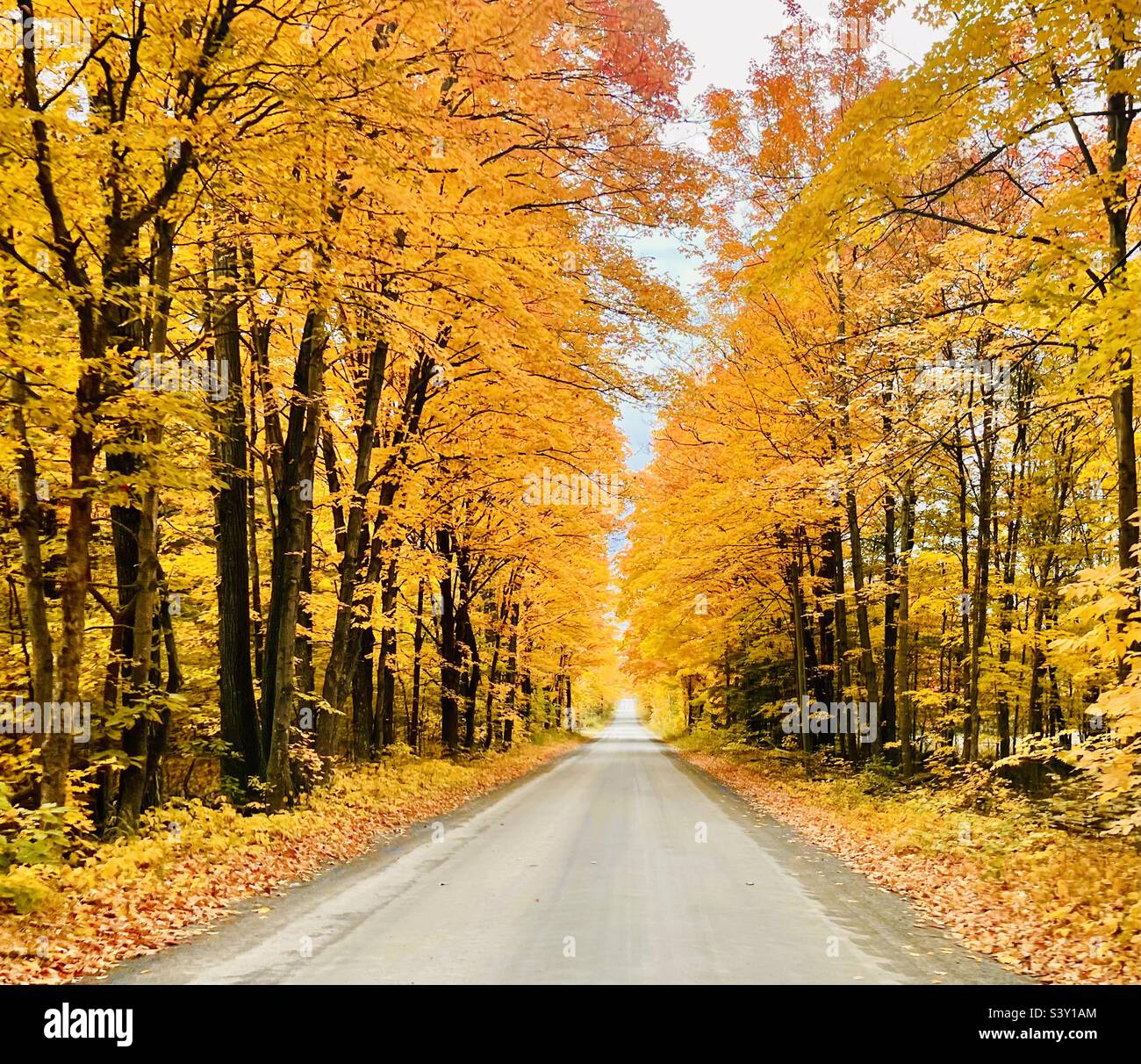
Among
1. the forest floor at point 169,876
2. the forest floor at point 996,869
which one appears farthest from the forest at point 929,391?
the forest floor at point 169,876

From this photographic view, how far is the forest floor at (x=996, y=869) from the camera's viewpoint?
5.71 metres

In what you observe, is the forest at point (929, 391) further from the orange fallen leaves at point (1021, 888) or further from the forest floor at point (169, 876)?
the forest floor at point (169, 876)

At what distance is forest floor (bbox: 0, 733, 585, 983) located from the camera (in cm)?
552

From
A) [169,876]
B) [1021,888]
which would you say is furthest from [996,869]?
[169,876]

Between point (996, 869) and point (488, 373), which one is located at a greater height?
point (488, 373)

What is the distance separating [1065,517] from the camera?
60.2 feet

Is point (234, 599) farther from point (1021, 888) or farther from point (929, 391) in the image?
point (929, 391)

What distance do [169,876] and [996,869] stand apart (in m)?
8.55

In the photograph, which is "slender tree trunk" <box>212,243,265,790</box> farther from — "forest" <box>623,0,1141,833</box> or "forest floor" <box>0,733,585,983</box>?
"forest" <box>623,0,1141,833</box>

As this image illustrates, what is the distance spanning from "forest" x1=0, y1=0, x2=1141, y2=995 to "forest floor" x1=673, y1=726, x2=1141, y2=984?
3.4 inches

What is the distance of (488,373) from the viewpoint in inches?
572

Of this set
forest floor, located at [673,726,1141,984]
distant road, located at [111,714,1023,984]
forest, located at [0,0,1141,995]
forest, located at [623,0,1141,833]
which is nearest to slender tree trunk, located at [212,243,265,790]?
forest, located at [0,0,1141,995]

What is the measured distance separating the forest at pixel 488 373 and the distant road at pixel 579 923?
90cm
